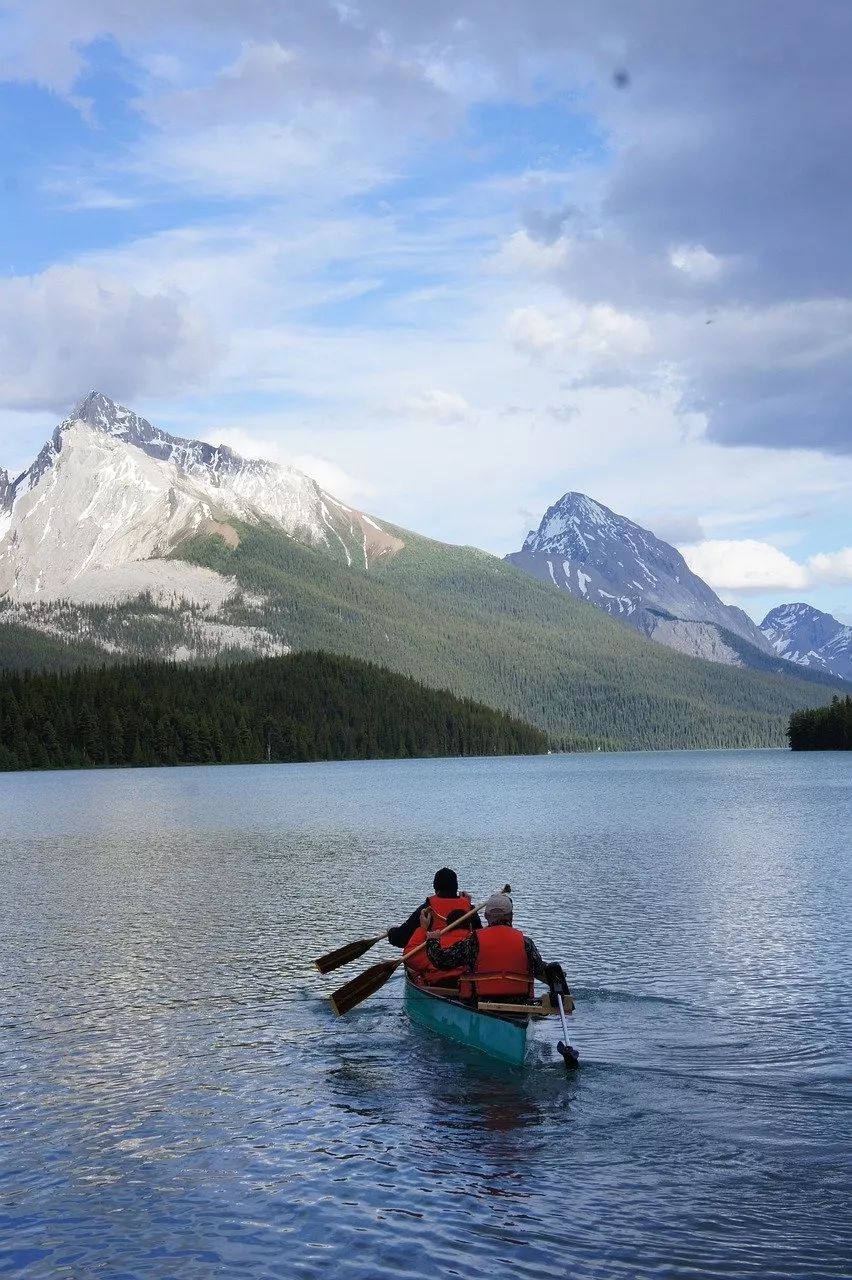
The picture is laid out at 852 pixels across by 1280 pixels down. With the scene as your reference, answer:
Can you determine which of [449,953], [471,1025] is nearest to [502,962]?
[471,1025]

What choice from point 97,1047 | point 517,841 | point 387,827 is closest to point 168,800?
point 387,827

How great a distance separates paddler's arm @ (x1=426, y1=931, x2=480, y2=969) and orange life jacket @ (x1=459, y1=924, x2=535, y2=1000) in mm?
1111

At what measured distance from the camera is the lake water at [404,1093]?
16953 millimetres

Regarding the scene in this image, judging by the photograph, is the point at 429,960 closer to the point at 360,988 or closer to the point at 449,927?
the point at 449,927

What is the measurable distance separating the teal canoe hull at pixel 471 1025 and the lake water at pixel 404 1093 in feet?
1.38

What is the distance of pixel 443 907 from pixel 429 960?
154cm

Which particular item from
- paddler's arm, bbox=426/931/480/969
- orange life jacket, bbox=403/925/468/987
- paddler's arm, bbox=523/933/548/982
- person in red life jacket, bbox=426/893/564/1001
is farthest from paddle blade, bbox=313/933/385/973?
paddler's arm, bbox=523/933/548/982

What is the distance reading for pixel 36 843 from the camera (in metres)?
77.9

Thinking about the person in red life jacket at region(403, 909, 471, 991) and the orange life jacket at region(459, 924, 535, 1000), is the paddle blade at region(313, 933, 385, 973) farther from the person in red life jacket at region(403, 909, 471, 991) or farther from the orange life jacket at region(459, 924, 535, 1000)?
the orange life jacket at region(459, 924, 535, 1000)

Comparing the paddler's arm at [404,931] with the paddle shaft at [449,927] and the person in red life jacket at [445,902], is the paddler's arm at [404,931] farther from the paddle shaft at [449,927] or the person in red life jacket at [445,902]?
the paddle shaft at [449,927]

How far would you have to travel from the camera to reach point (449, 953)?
94.7 feet

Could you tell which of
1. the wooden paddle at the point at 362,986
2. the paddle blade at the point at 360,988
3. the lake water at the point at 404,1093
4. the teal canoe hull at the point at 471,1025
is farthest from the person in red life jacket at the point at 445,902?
the lake water at the point at 404,1093

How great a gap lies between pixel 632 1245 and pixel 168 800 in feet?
357

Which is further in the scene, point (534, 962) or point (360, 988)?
point (360, 988)
